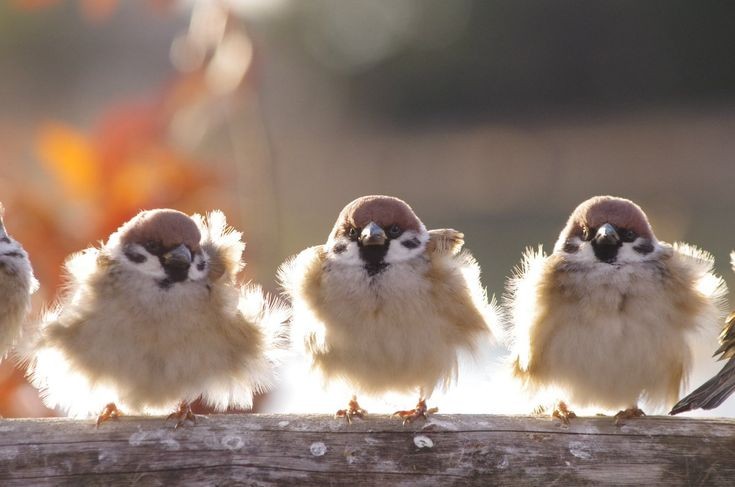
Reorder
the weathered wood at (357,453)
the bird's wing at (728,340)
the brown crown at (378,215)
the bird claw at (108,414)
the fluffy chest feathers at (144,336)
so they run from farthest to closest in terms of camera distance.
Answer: the brown crown at (378,215) < the fluffy chest feathers at (144,336) < the bird's wing at (728,340) < the bird claw at (108,414) < the weathered wood at (357,453)

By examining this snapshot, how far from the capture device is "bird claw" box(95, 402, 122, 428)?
3.20 metres

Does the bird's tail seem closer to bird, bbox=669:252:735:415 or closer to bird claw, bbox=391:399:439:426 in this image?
bird, bbox=669:252:735:415

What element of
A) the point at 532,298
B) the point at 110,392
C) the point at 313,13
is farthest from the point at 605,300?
the point at 313,13

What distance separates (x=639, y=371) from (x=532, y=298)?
1.37 ft

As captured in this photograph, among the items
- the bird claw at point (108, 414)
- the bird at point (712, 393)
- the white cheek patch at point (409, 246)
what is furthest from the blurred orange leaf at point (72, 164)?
the bird at point (712, 393)

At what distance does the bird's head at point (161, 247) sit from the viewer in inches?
144

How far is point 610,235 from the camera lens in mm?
3770

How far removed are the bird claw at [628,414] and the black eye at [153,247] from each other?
1.51 meters

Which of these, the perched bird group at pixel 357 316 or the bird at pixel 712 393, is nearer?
the bird at pixel 712 393

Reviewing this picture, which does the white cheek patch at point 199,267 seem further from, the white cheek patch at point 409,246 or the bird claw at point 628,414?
the bird claw at point 628,414

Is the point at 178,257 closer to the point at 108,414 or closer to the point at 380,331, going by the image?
the point at 108,414

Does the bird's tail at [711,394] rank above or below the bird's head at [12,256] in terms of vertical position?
below

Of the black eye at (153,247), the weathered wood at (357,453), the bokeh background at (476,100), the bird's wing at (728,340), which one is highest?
the bokeh background at (476,100)

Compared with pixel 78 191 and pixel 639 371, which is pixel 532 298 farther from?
pixel 78 191
